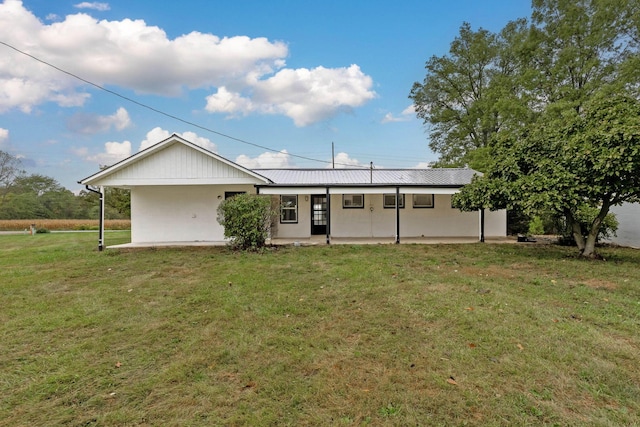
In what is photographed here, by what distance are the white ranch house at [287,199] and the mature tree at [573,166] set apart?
2.91 m

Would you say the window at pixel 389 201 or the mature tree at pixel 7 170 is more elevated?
the mature tree at pixel 7 170

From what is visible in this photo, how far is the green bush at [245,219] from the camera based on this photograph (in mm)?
10661

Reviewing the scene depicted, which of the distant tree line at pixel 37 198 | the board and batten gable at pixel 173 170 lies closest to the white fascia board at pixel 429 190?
the board and batten gable at pixel 173 170

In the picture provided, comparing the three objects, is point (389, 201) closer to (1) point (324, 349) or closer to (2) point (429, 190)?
(2) point (429, 190)

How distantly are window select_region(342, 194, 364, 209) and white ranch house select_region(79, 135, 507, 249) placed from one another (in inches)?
1.7

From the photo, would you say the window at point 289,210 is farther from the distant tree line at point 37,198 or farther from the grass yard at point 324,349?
the distant tree line at point 37,198

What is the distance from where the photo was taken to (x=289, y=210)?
1424cm

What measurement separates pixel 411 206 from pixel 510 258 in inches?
218

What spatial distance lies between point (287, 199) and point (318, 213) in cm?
156

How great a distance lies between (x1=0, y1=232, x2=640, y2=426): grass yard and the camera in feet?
8.41

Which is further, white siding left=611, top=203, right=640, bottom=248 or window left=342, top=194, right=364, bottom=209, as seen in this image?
window left=342, top=194, right=364, bottom=209

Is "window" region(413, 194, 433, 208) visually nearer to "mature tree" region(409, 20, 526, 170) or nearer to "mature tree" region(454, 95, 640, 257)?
"mature tree" region(454, 95, 640, 257)

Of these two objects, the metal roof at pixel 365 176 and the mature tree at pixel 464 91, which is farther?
the mature tree at pixel 464 91

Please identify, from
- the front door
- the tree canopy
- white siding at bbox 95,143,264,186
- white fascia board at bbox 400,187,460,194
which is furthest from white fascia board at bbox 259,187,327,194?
the tree canopy
